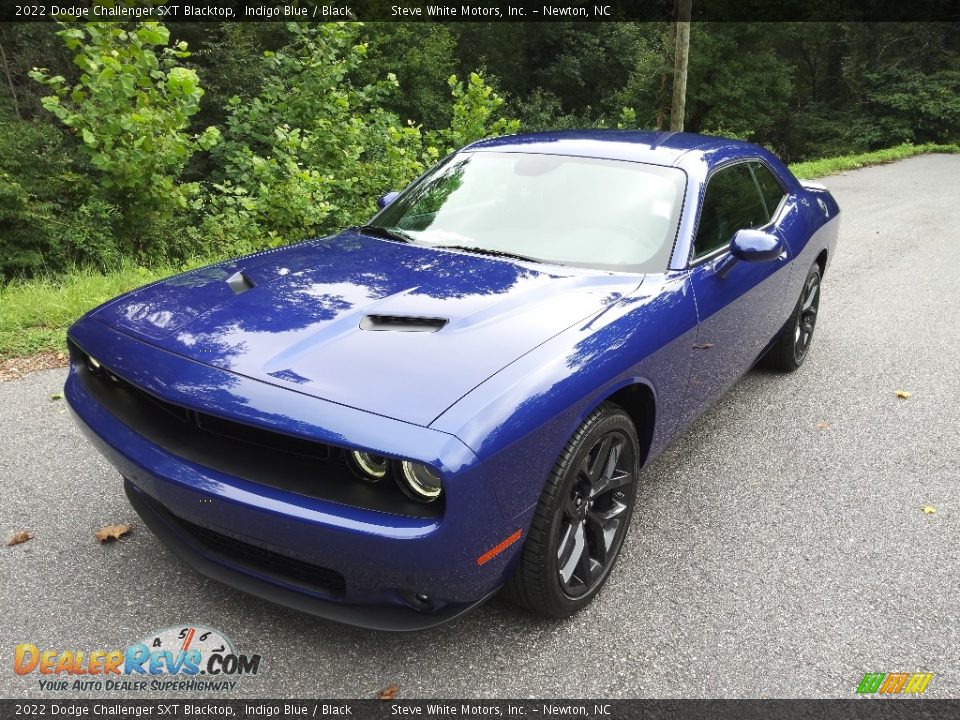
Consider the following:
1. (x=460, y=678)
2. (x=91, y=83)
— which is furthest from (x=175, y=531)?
(x=91, y=83)

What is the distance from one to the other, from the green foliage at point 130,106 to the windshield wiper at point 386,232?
11.5 feet

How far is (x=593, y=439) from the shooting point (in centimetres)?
230

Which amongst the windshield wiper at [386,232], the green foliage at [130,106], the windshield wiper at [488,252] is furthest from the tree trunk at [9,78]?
the windshield wiper at [488,252]

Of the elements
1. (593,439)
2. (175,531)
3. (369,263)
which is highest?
(369,263)

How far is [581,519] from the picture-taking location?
239 cm

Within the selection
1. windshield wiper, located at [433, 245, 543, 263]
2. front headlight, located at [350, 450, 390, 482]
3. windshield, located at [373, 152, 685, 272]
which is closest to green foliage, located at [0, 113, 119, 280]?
windshield, located at [373, 152, 685, 272]

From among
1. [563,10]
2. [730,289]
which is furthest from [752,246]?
[563,10]

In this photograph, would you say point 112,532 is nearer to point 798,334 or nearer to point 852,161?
point 798,334

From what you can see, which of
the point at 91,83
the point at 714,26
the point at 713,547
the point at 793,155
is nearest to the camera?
the point at 713,547

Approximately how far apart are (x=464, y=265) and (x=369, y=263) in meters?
0.38

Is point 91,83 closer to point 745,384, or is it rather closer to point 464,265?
point 464,265

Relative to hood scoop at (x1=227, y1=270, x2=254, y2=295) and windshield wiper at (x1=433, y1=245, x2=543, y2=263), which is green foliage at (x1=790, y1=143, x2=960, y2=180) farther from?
hood scoop at (x1=227, y1=270, x2=254, y2=295)

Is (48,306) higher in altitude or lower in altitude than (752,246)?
lower

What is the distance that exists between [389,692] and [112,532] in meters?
1.34
